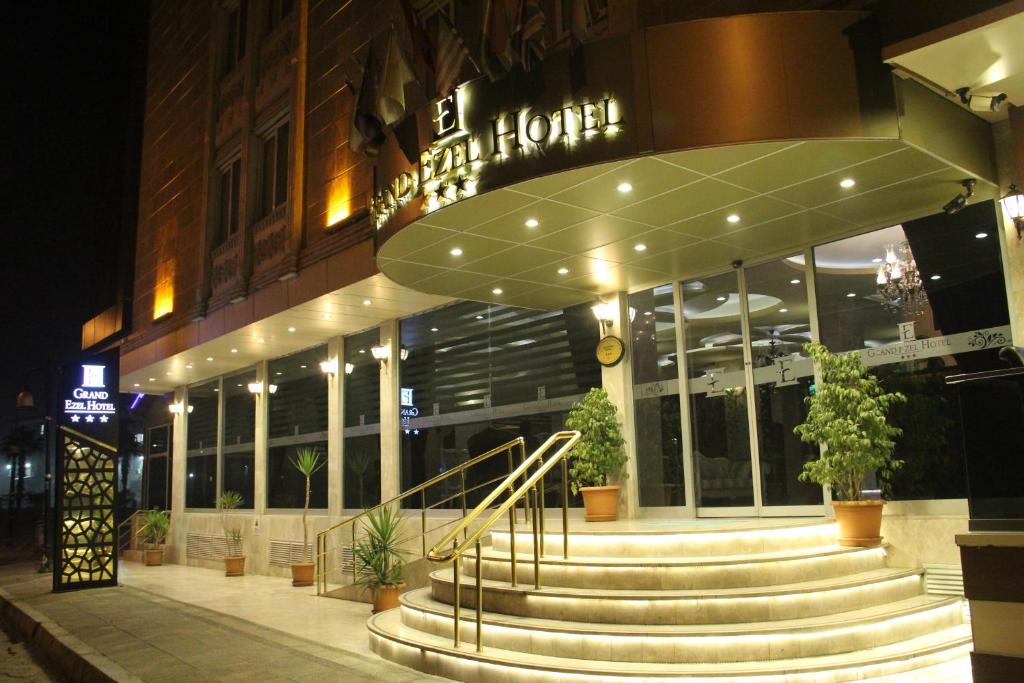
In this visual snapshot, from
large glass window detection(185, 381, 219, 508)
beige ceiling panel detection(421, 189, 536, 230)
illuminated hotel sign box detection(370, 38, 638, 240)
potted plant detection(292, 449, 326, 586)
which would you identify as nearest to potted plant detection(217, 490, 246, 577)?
large glass window detection(185, 381, 219, 508)

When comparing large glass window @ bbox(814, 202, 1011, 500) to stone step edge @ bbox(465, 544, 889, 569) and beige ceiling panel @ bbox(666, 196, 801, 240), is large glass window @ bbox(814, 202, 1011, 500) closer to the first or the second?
stone step edge @ bbox(465, 544, 889, 569)

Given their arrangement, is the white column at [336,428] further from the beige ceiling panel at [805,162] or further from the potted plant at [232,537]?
the beige ceiling panel at [805,162]

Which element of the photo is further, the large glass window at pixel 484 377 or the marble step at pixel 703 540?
the large glass window at pixel 484 377

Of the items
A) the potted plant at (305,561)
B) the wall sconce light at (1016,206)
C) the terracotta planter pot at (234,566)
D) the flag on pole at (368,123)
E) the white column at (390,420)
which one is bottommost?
the terracotta planter pot at (234,566)

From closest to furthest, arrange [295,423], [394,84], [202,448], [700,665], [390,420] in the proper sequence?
1. [700,665]
2. [394,84]
3. [390,420]
4. [295,423]
5. [202,448]

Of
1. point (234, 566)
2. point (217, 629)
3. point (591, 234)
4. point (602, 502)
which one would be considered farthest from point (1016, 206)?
point (234, 566)

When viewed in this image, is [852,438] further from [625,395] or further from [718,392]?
[625,395]

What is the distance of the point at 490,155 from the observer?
6.75 metres

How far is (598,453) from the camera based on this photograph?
9461mm

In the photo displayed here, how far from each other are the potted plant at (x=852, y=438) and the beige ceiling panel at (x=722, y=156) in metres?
2.22

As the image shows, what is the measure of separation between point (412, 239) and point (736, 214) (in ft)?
9.96

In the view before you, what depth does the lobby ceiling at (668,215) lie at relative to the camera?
6.38 m

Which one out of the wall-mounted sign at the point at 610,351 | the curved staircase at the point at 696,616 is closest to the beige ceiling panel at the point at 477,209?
the curved staircase at the point at 696,616

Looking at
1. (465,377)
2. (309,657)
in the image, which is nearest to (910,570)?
(309,657)
